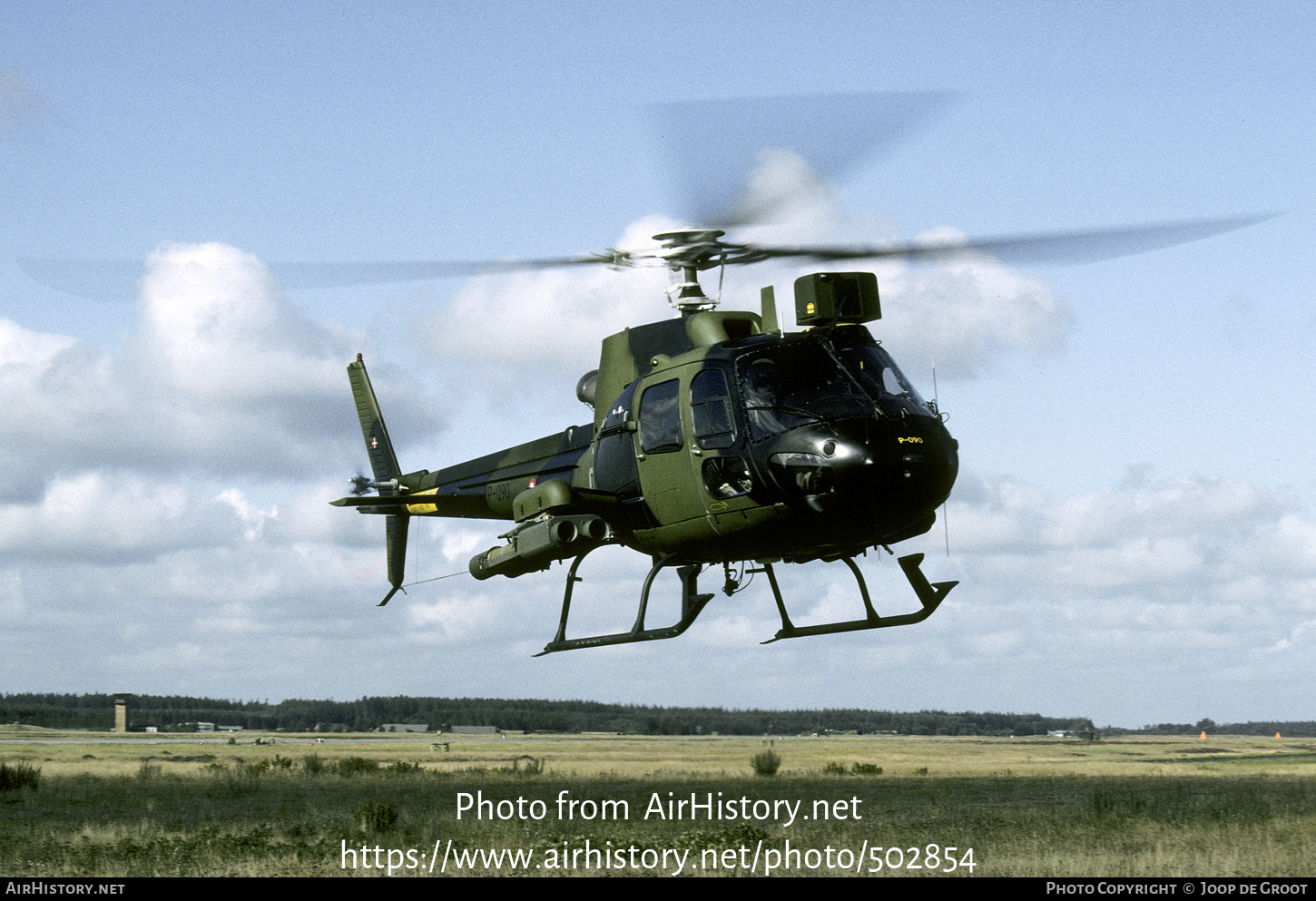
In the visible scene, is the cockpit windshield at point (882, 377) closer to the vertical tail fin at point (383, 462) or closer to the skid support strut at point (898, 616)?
the skid support strut at point (898, 616)

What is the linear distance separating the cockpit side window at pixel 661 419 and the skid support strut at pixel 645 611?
1.63 meters

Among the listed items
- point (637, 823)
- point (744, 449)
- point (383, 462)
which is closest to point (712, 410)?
point (744, 449)

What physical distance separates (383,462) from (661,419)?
31.2 feet

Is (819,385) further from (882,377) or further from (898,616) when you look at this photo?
(898,616)

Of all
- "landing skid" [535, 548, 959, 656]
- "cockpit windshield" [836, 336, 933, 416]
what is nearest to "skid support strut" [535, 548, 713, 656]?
"landing skid" [535, 548, 959, 656]

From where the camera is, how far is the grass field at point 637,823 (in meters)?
20.7

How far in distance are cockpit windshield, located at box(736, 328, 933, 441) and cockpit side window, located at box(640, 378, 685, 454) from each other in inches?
44.6

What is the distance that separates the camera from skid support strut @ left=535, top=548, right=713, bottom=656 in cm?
1606

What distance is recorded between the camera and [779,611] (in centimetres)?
1659

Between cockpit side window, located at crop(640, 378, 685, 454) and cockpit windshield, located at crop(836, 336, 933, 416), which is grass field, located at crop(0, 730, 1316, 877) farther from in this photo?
cockpit windshield, located at crop(836, 336, 933, 416)

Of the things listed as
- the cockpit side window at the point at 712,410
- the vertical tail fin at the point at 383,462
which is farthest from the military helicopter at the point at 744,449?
the vertical tail fin at the point at 383,462
